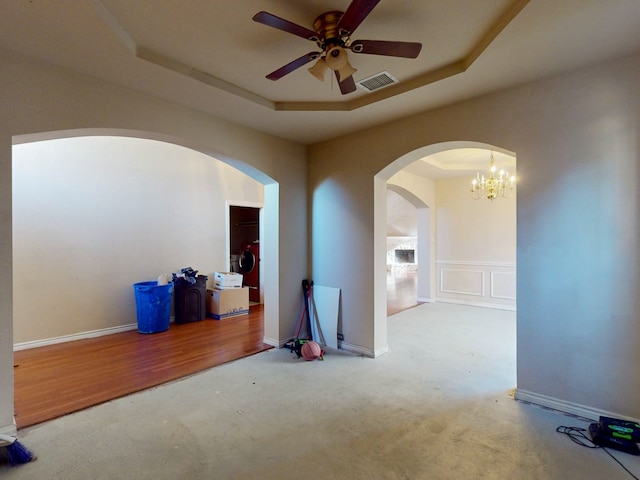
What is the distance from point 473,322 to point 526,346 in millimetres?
2631

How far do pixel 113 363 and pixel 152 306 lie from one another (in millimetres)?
1188

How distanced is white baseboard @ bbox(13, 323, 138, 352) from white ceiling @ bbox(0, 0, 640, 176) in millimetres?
3556

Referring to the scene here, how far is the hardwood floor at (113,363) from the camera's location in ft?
8.75

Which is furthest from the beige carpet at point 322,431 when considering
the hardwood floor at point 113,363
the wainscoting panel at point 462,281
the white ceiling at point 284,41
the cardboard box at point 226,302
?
the wainscoting panel at point 462,281

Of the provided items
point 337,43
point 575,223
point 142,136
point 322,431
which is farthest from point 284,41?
point 322,431

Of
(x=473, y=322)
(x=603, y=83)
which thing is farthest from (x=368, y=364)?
(x=603, y=83)

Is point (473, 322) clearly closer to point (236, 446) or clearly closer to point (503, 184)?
point (503, 184)

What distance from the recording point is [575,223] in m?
2.39

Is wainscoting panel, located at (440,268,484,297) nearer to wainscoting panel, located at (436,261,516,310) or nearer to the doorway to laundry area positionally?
wainscoting panel, located at (436,261,516,310)

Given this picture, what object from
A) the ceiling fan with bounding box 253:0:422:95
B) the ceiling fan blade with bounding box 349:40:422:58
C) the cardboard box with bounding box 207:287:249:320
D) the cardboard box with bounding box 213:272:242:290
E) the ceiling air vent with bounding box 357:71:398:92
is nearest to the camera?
the ceiling fan with bounding box 253:0:422:95

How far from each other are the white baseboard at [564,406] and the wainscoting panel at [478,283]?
383cm

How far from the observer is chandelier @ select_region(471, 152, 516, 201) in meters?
5.24

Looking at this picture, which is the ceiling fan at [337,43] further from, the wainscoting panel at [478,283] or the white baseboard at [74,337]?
the wainscoting panel at [478,283]

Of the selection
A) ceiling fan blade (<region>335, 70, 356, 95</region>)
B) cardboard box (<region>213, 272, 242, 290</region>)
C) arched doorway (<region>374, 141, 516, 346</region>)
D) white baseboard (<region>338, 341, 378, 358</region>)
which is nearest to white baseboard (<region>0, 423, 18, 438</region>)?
white baseboard (<region>338, 341, 378, 358</region>)
